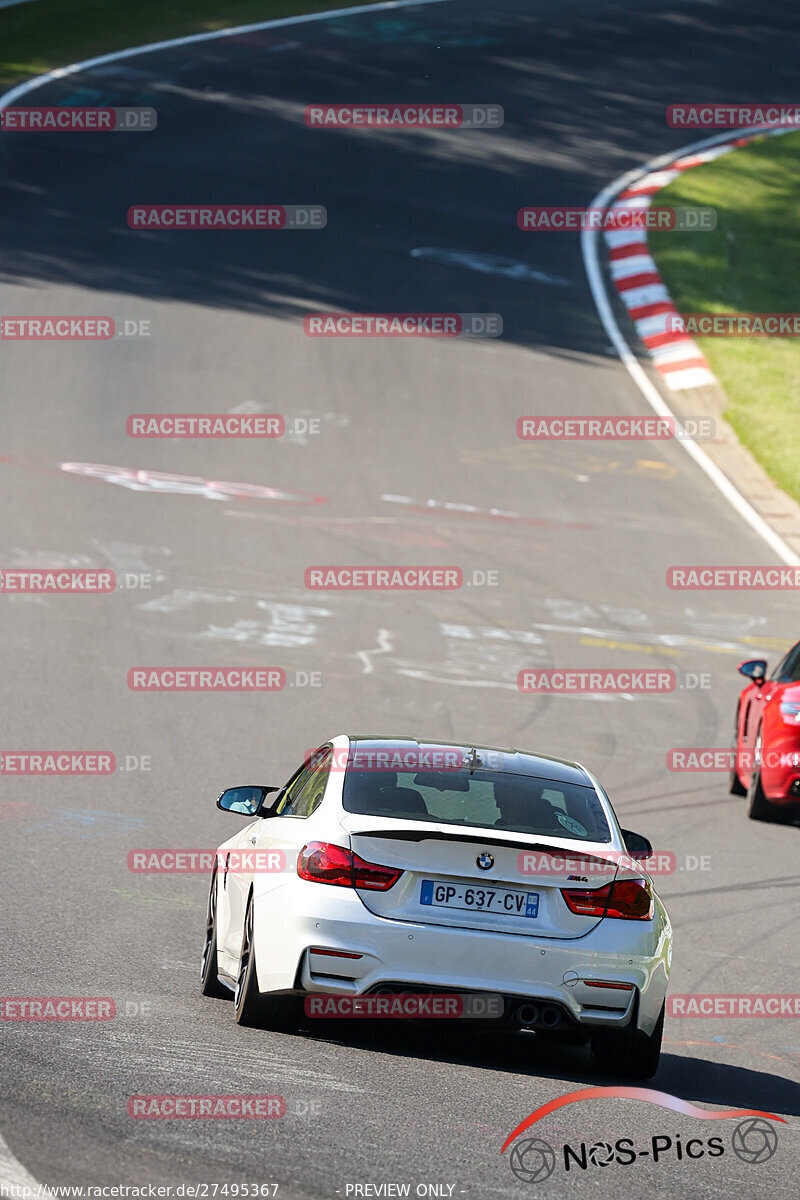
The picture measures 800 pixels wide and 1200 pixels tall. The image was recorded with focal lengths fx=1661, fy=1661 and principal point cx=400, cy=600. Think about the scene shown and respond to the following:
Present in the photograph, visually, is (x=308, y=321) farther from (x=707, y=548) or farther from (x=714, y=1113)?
(x=714, y=1113)

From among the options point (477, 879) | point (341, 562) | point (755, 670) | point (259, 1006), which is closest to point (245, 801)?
point (259, 1006)

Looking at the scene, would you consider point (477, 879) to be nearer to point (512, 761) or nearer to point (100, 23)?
point (512, 761)

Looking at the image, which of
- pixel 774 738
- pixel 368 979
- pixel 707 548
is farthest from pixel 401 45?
pixel 368 979

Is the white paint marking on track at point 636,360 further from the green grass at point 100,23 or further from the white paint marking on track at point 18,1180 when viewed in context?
the white paint marking on track at point 18,1180

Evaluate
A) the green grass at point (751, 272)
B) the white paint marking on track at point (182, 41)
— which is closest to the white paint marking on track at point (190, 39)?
the white paint marking on track at point (182, 41)

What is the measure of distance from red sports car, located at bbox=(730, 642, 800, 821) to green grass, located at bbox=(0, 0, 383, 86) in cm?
2392

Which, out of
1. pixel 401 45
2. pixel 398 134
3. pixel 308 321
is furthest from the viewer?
pixel 401 45

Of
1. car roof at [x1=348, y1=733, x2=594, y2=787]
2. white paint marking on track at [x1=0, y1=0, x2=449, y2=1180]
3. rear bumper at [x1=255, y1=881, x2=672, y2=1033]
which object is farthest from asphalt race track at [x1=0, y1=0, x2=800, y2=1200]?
car roof at [x1=348, y1=733, x2=594, y2=787]

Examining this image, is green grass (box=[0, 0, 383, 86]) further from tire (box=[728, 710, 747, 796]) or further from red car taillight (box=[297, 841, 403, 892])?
red car taillight (box=[297, 841, 403, 892])

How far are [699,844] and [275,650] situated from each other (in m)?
4.85

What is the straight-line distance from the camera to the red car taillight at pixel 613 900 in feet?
21.1

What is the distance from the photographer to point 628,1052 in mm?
6570

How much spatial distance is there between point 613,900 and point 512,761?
109 cm

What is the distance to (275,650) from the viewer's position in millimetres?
14555
